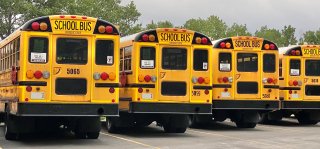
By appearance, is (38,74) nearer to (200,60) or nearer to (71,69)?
(71,69)

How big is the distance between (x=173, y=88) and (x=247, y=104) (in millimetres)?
3253

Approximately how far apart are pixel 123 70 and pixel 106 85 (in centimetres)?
294

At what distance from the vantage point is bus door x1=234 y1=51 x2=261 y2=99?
54.8ft

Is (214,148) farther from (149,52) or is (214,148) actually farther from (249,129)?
(249,129)

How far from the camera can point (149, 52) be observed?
Result: 1438 centimetres

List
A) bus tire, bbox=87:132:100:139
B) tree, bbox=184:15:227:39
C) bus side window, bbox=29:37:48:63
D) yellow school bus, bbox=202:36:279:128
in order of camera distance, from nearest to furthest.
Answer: bus side window, bbox=29:37:48:63 < bus tire, bbox=87:132:100:139 < yellow school bus, bbox=202:36:279:128 < tree, bbox=184:15:227:39

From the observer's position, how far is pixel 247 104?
16672mm

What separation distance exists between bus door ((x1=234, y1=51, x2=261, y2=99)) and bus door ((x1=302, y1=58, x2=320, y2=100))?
8.18 feet

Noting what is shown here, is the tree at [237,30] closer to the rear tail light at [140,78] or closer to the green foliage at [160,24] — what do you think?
the green foliage at [160,24]

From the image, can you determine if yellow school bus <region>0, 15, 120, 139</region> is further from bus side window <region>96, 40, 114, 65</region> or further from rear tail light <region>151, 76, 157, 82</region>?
rear tail light <region>151, 76, 157, 82</region>

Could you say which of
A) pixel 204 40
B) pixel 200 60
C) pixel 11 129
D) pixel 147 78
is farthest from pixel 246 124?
pixel 11 129

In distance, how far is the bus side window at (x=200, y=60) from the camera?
48.1 feet

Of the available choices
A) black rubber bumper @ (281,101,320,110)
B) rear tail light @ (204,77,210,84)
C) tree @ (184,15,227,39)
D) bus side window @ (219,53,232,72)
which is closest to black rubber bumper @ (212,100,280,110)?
bus side window @ (219,53,232,72)

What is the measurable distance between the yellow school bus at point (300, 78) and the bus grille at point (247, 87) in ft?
6.66
